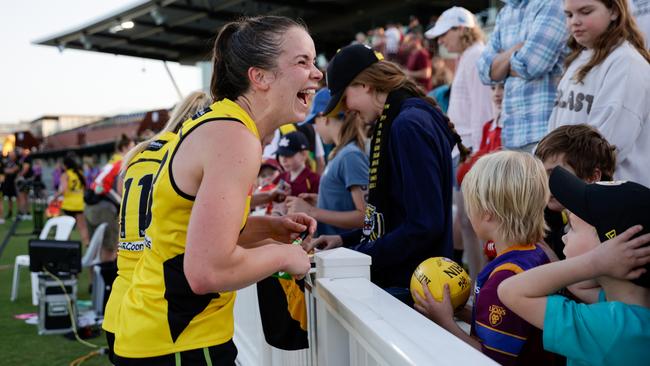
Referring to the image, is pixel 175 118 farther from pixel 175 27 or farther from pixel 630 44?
pixel 175 27

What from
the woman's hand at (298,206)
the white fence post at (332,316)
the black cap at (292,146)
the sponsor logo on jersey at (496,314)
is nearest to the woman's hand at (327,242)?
the woman's hand at (298,206)

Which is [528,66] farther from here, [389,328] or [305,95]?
[389,328]

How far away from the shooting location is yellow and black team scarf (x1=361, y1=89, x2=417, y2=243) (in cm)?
269

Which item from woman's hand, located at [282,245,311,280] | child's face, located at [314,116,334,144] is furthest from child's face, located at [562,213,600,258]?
child's face, located at [314,116,334,144]

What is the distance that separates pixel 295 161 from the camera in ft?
17.4

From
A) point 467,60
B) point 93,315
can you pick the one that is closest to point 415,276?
point 467,60

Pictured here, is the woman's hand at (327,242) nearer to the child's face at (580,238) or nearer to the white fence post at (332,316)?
the white fence post at (332,316)

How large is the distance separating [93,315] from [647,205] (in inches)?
249

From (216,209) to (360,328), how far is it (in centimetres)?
51

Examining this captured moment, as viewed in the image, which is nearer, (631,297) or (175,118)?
(631,297)

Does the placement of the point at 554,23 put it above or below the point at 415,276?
above

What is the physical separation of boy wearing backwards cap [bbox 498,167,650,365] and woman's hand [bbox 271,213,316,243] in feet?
2.90

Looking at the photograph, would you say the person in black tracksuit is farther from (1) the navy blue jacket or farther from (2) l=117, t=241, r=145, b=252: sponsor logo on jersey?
(2) l=117, t=241, r=145, b=252: sponsor logo on jersey

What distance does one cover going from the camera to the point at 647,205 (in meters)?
1.54
